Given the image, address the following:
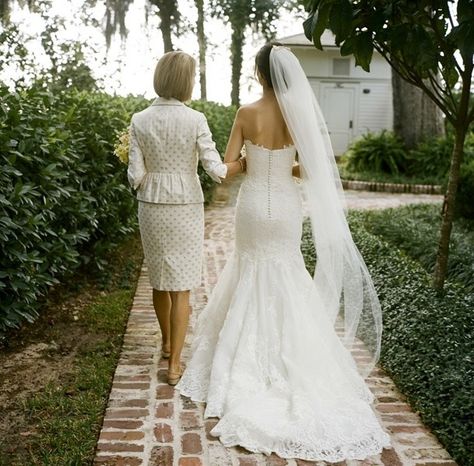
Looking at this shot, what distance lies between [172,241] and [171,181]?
38 centimetres

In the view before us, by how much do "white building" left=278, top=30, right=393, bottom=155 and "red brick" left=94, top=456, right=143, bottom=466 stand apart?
753 inches

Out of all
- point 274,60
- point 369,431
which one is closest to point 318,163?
point 274,60

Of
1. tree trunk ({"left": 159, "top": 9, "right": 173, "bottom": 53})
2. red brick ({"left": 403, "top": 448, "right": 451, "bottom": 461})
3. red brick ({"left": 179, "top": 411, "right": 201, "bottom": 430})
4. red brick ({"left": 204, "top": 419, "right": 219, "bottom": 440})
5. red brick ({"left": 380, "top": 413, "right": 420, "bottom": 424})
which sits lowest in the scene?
red brick ({"left": 403, "top": 448, "right": 451, "bottom": 461})

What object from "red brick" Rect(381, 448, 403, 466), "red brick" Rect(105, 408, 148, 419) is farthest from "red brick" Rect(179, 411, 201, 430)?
"red brick" Rect(381, 448, 403, 466)

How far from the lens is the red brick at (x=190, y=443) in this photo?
3.27 meters

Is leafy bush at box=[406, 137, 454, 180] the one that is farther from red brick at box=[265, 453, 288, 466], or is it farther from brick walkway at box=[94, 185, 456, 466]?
red brick at box=[265, 453, 288, 466]

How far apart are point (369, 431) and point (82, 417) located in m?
1.59

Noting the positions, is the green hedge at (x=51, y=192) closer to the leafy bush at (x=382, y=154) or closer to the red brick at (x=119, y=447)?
the red brick at (x=119, y=447)

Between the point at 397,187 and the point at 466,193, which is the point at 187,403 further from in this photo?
the point at 397,187

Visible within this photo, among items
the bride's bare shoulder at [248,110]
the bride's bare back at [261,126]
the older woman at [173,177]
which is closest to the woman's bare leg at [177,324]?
the older woman at [173,177]

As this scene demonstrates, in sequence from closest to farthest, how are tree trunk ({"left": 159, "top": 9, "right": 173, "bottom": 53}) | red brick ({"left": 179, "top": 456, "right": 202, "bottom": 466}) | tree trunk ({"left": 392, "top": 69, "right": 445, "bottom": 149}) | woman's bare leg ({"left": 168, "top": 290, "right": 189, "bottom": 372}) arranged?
1. red brick ({"left": 179, "top": 456, "right": 202, "bottom": 466})
2. woman's bare leg ({"left": 168, "top": 290, "right": 189, "bottom": 372})
3. tree trunk ({"left": 392, "top": 69, "right": 445, "bottom": 149})
4. tree trunk ({"left": 159, "top": 9, "right": 173, "bottom": 53})

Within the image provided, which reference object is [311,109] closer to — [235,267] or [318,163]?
[318,163]

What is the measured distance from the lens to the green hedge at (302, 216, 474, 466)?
141 inches

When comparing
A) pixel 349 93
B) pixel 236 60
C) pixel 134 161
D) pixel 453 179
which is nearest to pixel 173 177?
pixel 134 161
